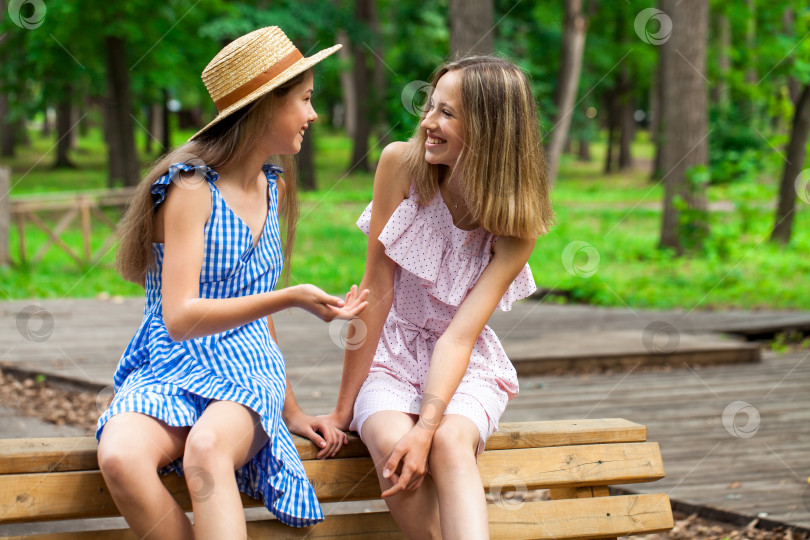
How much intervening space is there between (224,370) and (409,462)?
0.48 meters

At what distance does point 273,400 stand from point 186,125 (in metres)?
36.6

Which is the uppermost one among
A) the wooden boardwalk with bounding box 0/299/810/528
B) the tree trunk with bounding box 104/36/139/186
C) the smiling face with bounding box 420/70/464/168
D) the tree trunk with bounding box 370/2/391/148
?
the tree trunk with bounding box 370/2/391/148

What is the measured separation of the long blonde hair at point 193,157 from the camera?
2.14 metres

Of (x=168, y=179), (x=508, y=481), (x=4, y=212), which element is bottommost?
(x=508, y=481)

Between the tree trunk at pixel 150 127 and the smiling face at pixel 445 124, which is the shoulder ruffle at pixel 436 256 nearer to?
the smiling face at pixel 445 124

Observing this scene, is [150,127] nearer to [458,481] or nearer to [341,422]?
→ [341,422]

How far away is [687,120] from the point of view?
9.99 m

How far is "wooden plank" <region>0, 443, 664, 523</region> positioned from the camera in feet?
6.42

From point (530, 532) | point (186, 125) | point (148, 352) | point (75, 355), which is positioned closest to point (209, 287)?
point (148, 352)

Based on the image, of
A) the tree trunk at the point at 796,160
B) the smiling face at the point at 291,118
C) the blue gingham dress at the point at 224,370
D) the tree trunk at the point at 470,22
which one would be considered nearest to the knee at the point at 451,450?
the blue gingham dress at the point at 224,370

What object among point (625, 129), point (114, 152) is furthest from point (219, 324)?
point (625, 129)

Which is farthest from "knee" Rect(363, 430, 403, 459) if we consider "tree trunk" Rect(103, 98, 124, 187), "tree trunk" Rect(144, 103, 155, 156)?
"tree trunk" Rect(144, 103, 155, 156)

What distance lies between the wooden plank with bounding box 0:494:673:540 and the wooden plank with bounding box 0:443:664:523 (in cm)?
5

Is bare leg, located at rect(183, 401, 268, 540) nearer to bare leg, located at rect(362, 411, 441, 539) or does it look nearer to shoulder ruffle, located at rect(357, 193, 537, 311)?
bare leg, located at rect(362, 411, 441, 539)
